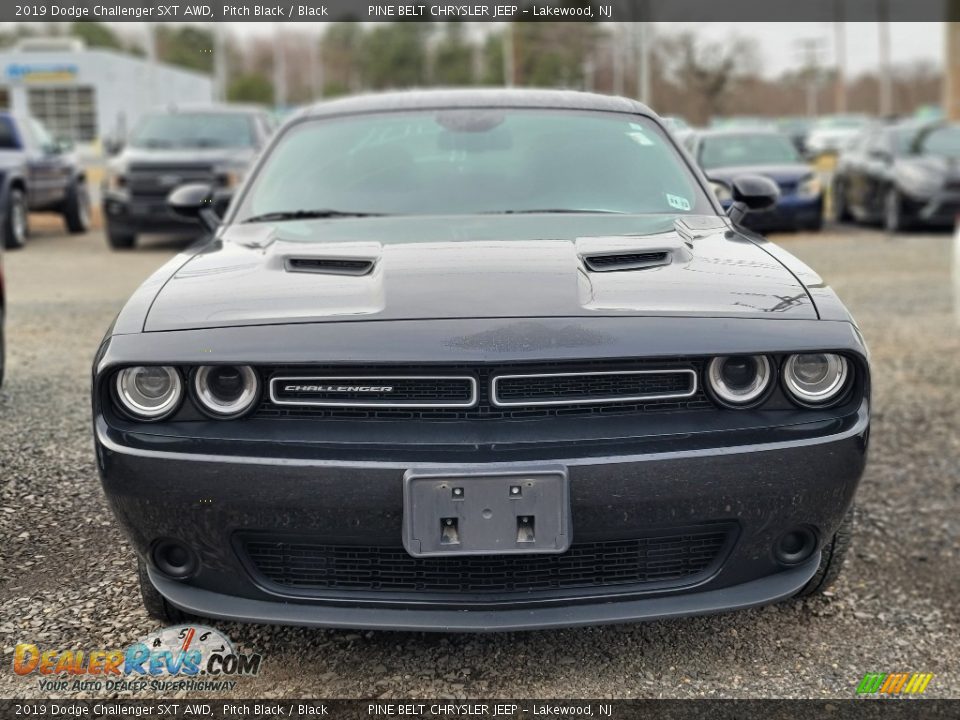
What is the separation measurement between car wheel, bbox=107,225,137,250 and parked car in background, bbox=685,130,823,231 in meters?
6.91

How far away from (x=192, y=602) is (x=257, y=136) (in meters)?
11.7

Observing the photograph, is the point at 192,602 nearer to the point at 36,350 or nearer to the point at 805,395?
the point at 805,395

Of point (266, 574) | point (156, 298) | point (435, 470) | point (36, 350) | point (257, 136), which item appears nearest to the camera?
point (435, 470)

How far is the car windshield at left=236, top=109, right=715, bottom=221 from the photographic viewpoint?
365 cm

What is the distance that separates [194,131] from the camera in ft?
44.3

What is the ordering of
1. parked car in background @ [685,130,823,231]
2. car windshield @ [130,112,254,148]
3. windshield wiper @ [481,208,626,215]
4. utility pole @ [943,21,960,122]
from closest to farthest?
windshield wiper @ [481,208,626,215] < car windshield @ [130,112,254,148] < parked car in background @ [685,130,823,231] < utility pole @ [943,21,960,122]

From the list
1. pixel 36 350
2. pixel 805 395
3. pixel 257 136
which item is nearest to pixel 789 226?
pixel 257 136

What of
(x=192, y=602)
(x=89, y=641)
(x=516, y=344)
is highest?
(x=516, y=344)

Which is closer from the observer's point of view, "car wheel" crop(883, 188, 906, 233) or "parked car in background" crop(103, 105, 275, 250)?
"parked car in background" crop(103, 105, 275, 250)

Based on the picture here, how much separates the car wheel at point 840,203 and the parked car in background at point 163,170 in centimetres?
853

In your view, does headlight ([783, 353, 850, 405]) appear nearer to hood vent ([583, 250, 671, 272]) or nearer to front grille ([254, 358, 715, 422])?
front grille ([254, 358, 715, 422])

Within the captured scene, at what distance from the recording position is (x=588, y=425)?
244 cm

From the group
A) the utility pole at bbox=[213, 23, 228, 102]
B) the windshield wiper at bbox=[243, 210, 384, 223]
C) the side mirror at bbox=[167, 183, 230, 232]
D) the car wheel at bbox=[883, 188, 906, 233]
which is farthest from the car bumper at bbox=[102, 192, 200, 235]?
the utility pole at bbox=[213, 23, 228, 102]

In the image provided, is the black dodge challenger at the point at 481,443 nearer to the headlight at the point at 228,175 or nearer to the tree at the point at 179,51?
the headlight at the point at 228,175
